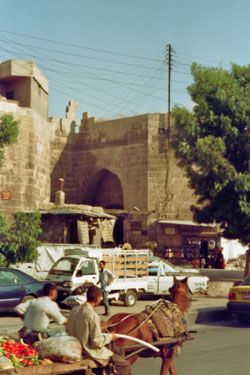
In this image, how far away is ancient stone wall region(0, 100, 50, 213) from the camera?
26.9 m

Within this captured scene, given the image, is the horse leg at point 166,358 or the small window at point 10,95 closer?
the horse leg at point 166,358

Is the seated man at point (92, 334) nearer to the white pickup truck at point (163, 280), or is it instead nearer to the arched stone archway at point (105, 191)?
the white pickup truck at point (163, 280)

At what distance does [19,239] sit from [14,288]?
139 inches

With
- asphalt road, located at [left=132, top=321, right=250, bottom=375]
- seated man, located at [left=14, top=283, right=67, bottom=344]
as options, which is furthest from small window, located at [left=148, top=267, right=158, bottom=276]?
seated man, located at [left=14, top=283, right=67, bottom=344]

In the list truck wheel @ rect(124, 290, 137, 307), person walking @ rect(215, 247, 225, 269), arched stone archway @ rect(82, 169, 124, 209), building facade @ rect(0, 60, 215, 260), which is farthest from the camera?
arched stone archway @ rect(82, 169, 124, 209)

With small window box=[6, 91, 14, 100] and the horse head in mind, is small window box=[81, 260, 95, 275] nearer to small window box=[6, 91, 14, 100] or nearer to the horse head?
the horse head

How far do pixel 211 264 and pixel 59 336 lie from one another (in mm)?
25267

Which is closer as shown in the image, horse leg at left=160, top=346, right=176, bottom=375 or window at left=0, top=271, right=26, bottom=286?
horse leg at left=160, top=346, right=176, bottom=375

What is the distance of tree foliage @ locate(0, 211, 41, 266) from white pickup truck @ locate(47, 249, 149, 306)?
158 cm

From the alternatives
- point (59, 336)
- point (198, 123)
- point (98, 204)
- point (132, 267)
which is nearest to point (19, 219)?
point (132, 267)

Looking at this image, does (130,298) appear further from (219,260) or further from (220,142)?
(219,260)

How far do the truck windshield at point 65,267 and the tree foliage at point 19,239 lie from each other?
159cm

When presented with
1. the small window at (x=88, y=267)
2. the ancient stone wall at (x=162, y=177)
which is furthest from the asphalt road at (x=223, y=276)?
the small window at (x=88, y=267)

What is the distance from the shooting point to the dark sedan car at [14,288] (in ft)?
45.6
